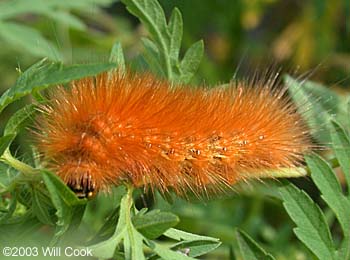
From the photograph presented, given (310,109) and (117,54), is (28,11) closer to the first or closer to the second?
(117,54)

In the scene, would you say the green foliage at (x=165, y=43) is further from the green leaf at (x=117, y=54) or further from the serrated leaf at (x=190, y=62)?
the green leaf at (x=117, y=54)

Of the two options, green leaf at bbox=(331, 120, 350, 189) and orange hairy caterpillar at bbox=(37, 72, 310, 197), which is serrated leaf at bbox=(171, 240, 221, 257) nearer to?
orange hairy caterpillar at bbox=(37, 72, 310, 197)

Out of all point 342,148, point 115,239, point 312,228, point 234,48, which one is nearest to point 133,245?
point 115,239

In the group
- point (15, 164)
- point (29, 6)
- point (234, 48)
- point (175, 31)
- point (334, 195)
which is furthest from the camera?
point (234, 48)

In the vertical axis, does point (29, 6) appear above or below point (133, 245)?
above

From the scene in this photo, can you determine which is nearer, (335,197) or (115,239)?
(115,239)

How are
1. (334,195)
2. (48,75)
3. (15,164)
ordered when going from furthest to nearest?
(334,195) < (15,164) < (48,75)

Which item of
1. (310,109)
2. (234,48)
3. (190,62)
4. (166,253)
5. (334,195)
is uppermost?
(234,48)

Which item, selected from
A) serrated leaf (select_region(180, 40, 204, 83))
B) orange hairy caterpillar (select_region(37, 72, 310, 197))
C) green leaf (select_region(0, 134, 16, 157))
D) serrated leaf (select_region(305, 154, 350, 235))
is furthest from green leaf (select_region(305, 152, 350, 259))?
green leaf (select_region(0, 134, 16, 157))
